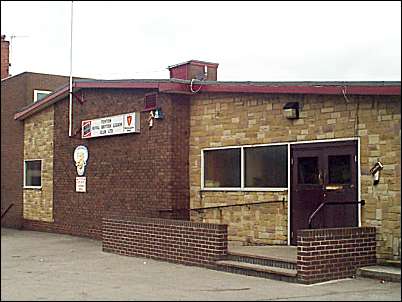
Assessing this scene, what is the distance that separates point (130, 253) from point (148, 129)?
3.38m

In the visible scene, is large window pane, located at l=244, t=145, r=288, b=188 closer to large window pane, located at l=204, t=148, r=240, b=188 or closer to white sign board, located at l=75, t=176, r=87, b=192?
large window pane, located at l=204, t=148, r=240, b=188

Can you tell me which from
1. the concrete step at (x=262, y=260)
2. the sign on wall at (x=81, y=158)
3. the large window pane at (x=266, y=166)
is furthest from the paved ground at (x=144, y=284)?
the sign on wall at (x=81, y=158)

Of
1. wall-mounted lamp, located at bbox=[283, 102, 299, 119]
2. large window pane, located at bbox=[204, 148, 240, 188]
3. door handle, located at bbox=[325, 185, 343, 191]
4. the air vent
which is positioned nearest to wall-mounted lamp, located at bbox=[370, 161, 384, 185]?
door handle, located at bbox=[325, 185, 343, 191]

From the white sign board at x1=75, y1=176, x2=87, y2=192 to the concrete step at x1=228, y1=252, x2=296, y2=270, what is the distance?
7.38 m

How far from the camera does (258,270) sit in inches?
429

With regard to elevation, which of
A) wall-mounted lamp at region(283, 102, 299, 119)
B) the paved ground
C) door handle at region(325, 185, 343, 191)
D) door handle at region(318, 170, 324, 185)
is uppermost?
wall-mounted lamp at region(283, 102, 299, 119)

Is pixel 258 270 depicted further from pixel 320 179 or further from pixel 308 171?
pixel 308 171

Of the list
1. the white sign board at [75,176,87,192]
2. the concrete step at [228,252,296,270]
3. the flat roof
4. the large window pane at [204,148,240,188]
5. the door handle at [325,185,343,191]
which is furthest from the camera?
the white sign board at [75,176,87,192]

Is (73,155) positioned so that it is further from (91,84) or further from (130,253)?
(130,253)

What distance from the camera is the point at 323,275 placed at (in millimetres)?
10383

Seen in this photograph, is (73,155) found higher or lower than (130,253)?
higher

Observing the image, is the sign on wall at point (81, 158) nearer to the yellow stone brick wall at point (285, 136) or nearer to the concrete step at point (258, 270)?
the yellow stone brick wall at point (285, 136)

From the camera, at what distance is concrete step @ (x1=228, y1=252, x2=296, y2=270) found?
10.8 meters

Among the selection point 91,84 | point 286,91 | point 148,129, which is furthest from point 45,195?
point 286,91
